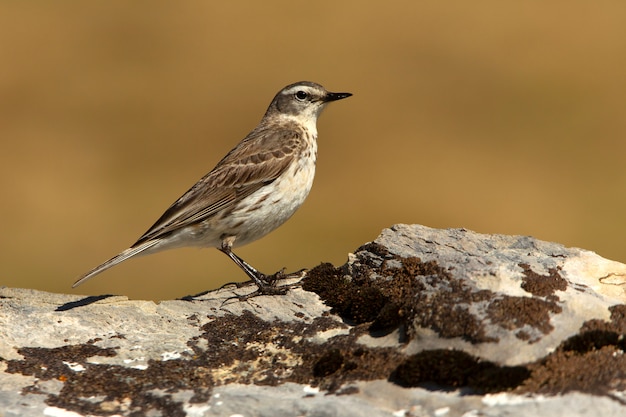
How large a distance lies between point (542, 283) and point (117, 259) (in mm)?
5076

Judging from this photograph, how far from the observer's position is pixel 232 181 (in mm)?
10984

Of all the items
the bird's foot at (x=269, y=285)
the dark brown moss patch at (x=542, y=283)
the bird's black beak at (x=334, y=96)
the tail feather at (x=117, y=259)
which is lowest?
the bird's foot at (x=269, y=285)

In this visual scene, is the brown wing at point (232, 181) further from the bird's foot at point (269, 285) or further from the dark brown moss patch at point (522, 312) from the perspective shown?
the dark brown moss patch at point (522, 312)

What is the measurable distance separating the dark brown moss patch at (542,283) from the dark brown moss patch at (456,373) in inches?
45.9

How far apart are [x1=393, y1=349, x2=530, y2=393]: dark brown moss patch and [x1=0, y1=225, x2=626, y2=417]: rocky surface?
0.01m

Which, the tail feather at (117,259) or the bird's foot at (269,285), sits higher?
the tail feather at (117,259)

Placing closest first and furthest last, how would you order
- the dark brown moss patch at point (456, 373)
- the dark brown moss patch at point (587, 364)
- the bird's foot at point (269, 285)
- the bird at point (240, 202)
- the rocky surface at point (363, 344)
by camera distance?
the dark brown moss patch at point (587, 364)
the dark brown moss patch at point (456, 373)
the rocky surface at point (363, 344)
the bird's foot at point (269, 285)
the bird at point (240, 202)

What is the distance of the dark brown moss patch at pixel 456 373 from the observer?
6020 mm

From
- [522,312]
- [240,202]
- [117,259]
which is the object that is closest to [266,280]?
[240,202]

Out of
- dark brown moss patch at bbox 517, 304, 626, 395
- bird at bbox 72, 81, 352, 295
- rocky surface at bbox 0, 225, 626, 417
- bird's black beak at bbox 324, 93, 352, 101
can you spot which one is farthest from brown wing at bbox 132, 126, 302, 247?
dark brown moss patch at bbox 517, 304, 626, 395

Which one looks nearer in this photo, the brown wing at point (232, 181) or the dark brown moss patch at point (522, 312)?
the dark brown moss patch at point (522, 312)

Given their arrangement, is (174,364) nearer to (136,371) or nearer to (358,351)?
(136,371)

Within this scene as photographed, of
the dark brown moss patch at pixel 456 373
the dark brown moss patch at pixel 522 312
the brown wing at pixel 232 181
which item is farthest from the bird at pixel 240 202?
the dark brown moss patch at pixel 456 373

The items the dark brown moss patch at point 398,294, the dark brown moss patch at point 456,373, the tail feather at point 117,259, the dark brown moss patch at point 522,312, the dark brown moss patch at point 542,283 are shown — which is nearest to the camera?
the dark brown moss patch at point 456,373
